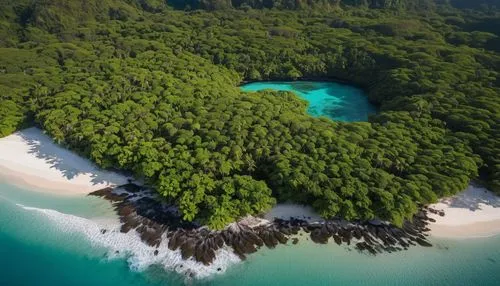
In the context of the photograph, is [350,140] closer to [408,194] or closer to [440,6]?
[408,194]

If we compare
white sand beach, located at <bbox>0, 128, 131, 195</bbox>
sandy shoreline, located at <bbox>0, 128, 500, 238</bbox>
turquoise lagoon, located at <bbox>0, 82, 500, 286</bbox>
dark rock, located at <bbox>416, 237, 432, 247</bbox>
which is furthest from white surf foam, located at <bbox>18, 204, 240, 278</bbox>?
dark rock, located at <bbox>416, 237, 432, 247</bbox>

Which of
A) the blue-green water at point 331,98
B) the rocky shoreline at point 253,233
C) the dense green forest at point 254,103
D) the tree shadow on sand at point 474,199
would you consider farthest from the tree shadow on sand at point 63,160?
the tree shadow on sand at point 474,199

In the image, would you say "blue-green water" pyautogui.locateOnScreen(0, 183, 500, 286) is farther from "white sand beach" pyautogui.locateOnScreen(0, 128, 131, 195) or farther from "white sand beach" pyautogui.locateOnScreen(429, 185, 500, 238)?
"white sand beach" pyautogui.locateOnScreen(0, 128, 131, 195)

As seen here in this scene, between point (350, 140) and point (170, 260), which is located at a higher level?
point (350, 140)

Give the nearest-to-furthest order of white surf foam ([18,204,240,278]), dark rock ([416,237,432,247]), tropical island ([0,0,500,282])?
white surf foam ([18,204,240,278]), dark rock ([416,237,432,247]), tropical island ([0,0,500,282])

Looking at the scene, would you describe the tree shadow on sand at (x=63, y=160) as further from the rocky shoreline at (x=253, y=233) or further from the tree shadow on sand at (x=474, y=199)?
the tree shadow on sand at (x=474, y=199)

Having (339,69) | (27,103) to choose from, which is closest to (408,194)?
(339,69)
